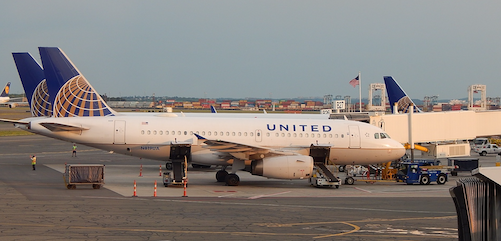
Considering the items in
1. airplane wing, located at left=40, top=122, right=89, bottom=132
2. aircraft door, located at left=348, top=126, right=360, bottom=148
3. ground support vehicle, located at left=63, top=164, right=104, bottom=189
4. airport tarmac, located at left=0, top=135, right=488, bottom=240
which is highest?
airplane wing, located at left=40, top=122, right=89, bottom=132

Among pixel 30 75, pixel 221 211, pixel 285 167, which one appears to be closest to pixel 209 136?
pixel 285 167

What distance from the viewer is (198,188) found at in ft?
99.2

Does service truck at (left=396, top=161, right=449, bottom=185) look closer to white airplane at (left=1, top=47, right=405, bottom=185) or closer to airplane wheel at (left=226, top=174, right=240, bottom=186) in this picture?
white airplane at (left=1, top=47, right=405, bottom=185)

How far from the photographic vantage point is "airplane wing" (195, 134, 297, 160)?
2965 cm

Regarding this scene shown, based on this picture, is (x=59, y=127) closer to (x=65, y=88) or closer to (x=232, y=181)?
(x=65, y=88)

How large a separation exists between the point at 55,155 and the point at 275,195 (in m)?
32.1

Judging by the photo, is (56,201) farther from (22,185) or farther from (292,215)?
(292,215)

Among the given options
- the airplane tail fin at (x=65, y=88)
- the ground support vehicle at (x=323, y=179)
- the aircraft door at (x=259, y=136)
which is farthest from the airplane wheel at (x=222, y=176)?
the airplane tail fin at (x=65, y=88)

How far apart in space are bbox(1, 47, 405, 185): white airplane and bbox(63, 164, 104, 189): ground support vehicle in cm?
226

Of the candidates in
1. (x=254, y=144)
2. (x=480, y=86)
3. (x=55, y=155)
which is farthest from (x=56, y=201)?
(x=480, y=86)

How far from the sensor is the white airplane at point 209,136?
1193 inches

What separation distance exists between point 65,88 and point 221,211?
1459cm

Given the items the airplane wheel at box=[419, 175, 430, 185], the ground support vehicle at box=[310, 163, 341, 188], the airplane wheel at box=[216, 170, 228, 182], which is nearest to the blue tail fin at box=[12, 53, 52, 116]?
the airplane wheel at box=[216, 170, 228, 182]

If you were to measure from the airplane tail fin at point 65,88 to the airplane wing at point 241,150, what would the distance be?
7041mm
